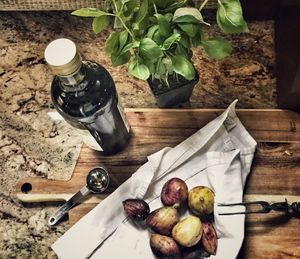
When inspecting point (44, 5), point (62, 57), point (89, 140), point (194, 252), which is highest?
point (62, 57)

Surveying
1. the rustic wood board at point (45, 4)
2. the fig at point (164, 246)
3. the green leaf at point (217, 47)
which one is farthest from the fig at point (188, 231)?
the rustic wood board at point (45, 4)

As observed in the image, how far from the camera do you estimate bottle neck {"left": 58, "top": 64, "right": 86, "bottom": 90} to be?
65cm

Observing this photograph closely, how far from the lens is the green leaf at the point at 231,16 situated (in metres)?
0.62

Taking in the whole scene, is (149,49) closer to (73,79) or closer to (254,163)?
(73,79)

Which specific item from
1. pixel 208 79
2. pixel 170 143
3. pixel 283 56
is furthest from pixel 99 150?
pixel 283 56

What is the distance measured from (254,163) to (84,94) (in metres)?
0.33

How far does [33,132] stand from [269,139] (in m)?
0.45

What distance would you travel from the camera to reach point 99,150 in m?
0.82

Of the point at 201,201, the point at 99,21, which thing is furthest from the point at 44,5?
the point at 201,201

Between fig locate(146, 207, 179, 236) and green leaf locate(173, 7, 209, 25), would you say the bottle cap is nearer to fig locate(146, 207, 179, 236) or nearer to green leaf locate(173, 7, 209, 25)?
green leaf locate(173, 7, 209, 25)

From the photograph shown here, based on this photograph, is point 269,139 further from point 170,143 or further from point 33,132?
point 33,132

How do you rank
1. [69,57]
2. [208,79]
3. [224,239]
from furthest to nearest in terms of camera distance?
[208,79], [224,239], [69,57]

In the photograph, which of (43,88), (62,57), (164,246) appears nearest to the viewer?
(62,57)

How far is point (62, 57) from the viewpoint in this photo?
601mm
